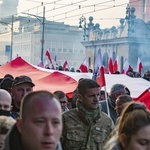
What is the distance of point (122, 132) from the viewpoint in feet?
10.5

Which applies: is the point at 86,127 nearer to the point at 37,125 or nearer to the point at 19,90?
the point at 19,90

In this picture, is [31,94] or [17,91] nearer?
[31,94]

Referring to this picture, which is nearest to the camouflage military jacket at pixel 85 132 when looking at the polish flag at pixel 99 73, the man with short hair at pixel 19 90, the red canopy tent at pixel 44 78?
the man with short hair at pixel 19 90

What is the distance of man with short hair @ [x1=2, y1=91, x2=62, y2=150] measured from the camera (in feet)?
8.35

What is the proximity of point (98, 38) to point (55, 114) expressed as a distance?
180ft

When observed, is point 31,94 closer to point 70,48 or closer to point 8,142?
point 8,142

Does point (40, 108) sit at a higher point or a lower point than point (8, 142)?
higher

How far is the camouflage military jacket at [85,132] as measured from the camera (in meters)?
4.99

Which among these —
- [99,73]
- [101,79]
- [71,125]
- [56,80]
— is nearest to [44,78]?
[56,80]

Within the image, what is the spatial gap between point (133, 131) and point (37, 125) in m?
0.76

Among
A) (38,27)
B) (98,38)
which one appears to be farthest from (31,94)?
(38,27)

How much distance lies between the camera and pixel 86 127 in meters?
5.01

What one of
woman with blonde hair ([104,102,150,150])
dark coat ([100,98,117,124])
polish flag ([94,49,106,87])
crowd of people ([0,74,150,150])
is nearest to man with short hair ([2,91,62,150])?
crowd of people ([0,74,150,150])

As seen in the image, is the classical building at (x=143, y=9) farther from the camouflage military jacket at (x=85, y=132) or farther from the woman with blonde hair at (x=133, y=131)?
the woman with blonde hair at (x=133, y=131)
